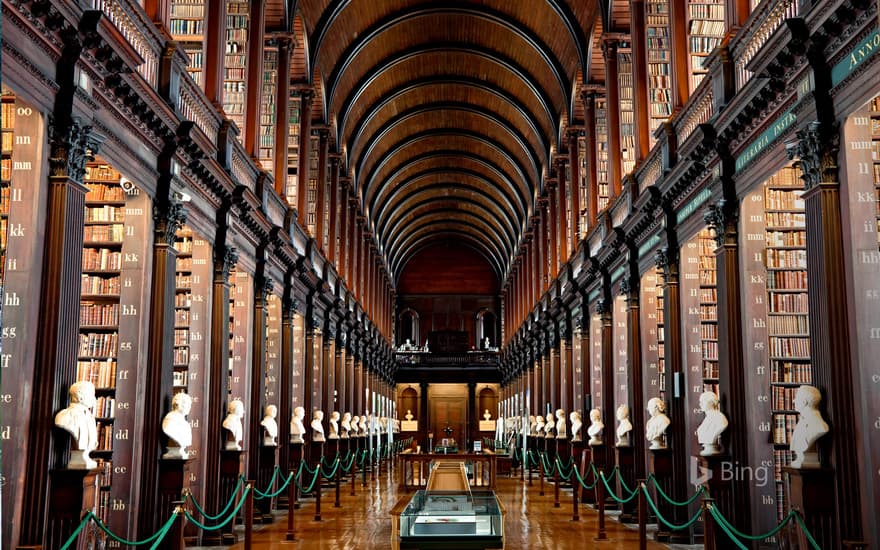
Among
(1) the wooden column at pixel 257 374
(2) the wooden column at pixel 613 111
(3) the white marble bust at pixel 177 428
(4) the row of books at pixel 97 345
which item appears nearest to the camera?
(3) the white marble bust at pixel 177 428

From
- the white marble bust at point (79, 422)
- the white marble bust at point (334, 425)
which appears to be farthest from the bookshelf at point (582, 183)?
the white marble bust at point (79, 422)

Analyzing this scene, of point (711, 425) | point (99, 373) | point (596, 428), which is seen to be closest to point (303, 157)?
point (596, 428)

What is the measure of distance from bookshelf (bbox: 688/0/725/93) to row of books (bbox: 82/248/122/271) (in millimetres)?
7770

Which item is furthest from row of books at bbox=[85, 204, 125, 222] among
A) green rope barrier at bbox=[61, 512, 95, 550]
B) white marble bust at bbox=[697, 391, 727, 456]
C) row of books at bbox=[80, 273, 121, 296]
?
white marble bust at bbox=[697, 391, 727, 456]

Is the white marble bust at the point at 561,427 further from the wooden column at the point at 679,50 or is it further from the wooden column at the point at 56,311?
the wooden column at the point at 56,311

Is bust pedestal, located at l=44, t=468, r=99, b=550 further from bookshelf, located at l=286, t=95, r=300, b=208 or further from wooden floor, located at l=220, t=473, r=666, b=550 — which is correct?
bookshelf, located at l=286, t=95, r=300, b=208

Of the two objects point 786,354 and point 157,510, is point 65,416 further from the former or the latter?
point 786,354

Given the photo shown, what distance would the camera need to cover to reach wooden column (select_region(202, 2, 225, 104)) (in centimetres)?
1129

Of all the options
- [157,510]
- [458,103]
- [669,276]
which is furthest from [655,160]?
[458,103]

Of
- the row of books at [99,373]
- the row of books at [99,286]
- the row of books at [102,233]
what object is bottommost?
the row of books at [99,373]

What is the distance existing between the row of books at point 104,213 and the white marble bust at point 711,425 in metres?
6.89

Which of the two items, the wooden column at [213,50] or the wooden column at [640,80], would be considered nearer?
the wooden column at [213,50]

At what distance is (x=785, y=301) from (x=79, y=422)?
7.55 metres

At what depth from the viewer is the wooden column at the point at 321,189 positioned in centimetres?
2025
